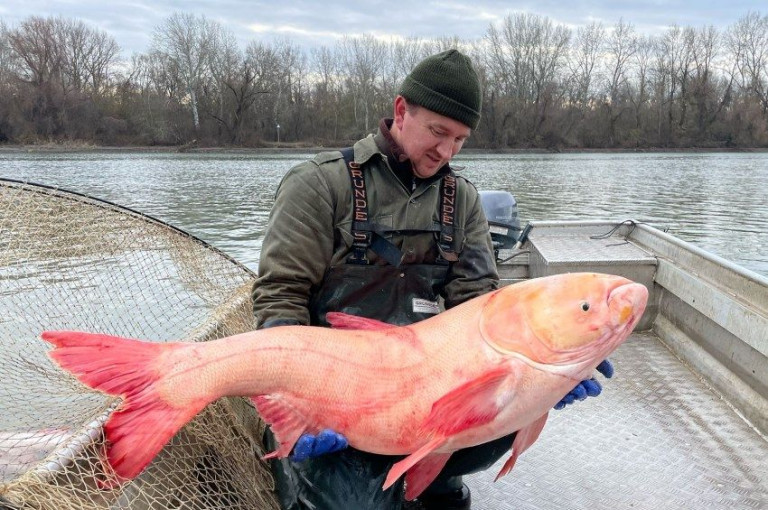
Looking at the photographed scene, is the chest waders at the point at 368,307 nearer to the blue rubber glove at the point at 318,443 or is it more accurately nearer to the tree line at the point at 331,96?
the blue rubber glove at the point at 318,443

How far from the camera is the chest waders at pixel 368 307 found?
230 cm

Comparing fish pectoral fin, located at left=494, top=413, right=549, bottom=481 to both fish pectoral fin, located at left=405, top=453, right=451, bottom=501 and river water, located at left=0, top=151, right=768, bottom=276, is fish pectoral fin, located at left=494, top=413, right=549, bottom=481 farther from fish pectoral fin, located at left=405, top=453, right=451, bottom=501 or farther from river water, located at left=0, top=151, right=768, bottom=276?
river water, located at left=0, top=151, right=768, bottom=276

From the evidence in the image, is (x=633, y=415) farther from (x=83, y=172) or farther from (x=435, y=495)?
(x=83, y=172)

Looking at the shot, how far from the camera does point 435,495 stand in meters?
2.78

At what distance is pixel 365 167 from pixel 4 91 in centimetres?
6507

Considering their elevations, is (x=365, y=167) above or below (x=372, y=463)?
above

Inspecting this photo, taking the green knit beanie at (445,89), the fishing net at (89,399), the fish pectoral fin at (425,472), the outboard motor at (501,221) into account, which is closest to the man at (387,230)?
the green knit beanie at (445,89)

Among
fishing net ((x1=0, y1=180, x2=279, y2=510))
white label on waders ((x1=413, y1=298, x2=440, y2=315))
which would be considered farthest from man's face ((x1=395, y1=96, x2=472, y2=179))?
fishing net ((x1=0, y1=180, x2=279, y2=510))

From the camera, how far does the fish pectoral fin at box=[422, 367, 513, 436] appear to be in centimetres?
196

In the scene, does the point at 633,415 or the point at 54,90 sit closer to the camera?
the point at 633,415

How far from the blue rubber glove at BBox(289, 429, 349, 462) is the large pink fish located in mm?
39

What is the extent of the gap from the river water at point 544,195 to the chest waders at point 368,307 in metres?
8.74

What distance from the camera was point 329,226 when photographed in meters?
2.65

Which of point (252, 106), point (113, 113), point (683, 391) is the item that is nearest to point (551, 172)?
point (683, 391)
